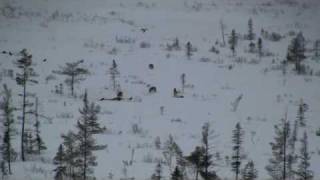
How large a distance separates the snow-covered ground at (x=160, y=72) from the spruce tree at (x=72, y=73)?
33 centimetres

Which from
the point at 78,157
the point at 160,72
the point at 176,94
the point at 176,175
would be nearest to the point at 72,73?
the point at 176,94

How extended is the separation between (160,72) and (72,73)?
419 cm

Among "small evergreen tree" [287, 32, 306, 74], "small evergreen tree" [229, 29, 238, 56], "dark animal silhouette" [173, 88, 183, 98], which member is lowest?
"dark animal silhouette" [173, 88, 183, 98]

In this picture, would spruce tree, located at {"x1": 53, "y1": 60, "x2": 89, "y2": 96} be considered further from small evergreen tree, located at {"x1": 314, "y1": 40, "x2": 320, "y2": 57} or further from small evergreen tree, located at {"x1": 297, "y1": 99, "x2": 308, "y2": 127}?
small evergreen tree, located at {"x1": 314, "y1": 40, "x2": 320, "y2": 57}

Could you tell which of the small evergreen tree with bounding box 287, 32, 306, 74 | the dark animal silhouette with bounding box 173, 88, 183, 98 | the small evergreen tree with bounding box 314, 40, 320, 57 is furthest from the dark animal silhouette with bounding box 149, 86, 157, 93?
the small evergreen tree with bounding box 314, 40, 320, 57

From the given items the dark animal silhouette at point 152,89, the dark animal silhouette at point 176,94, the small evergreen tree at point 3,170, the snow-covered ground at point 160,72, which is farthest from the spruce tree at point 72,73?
the small evergreen tree at point 3,170

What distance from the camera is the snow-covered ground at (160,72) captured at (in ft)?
56.6

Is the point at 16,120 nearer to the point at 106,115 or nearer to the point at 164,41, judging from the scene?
the point at 106,115

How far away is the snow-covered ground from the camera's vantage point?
679 inches

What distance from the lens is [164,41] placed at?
100 ft

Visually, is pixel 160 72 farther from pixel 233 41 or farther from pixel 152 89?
pixel 233 41

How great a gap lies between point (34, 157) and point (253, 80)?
11.8 metres

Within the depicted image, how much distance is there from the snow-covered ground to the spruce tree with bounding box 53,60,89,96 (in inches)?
13.0

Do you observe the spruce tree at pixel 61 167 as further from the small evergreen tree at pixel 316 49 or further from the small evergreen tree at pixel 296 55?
the small evergreen tree at pixel 316 49
